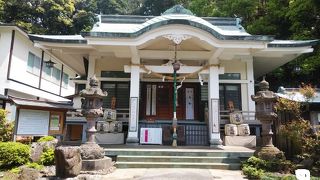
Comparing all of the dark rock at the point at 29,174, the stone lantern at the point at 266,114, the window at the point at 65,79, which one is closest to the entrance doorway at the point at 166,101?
the stone lantern at the point at 266,114

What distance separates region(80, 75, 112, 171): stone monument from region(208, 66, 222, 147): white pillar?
5.13m

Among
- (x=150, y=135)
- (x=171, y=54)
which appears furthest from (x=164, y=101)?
(x=150, y=135)

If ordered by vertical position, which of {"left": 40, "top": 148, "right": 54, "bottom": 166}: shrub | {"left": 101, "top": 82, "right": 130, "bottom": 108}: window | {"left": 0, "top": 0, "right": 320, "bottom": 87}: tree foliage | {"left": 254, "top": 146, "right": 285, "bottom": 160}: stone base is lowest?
{"left": 40, "top": 148, "right": 54, "bottom": 166}: shrub

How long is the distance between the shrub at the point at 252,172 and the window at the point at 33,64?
17.8 meters

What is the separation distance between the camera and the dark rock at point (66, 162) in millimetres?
7766

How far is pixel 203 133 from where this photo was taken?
46.4ft

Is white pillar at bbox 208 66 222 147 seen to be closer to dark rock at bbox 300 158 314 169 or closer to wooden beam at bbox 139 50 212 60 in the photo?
wooden beam at bbox 139 50 212 60

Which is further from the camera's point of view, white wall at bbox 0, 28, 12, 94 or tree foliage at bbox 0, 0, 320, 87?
tree foliage at bbox 0, 0, 320, 87

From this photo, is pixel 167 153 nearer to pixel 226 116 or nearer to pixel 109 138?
pixel 109 138

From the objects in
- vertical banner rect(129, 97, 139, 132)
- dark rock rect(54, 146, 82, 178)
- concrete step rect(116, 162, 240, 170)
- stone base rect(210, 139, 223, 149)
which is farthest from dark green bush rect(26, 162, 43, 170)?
stone base rect(210, 139, 223, 149)

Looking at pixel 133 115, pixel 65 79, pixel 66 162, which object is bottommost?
pixel 66 162

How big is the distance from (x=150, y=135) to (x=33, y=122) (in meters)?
5.16

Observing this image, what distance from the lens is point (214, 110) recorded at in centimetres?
1286

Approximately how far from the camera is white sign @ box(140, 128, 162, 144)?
13.0 m
